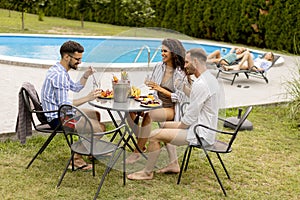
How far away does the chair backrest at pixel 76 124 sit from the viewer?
4.05m

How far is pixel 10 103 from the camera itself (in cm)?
670

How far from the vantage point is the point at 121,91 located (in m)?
4.23

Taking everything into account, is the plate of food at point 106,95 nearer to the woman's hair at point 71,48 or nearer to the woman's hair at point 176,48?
the woman's hair at point 71,48

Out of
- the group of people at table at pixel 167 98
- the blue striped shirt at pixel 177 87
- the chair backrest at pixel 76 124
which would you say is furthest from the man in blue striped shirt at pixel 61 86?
the blue striped shirt at pixel 177 87

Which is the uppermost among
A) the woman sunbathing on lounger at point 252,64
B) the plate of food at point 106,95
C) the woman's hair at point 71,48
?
the woman's hair at point 71,48

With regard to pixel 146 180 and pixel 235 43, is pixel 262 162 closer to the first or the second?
pixel 146 180

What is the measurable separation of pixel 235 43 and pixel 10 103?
11097 millimetres

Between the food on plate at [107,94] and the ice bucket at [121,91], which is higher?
the ice bucket at [121,91]

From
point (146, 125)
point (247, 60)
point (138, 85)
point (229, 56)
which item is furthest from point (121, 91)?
point (229, 56)

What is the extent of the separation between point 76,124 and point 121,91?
480 mm

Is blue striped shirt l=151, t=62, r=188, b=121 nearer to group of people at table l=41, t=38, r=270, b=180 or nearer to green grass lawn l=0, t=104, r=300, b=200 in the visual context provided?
group of people at table l=41, t=38, r=270, b=180

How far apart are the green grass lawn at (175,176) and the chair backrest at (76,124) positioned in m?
0.42

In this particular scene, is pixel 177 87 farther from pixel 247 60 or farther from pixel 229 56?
pixel 229 56

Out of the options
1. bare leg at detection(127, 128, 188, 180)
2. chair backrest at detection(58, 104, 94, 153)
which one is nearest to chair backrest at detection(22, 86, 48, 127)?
chair backrest at detection(58, 104, 94, 153)
